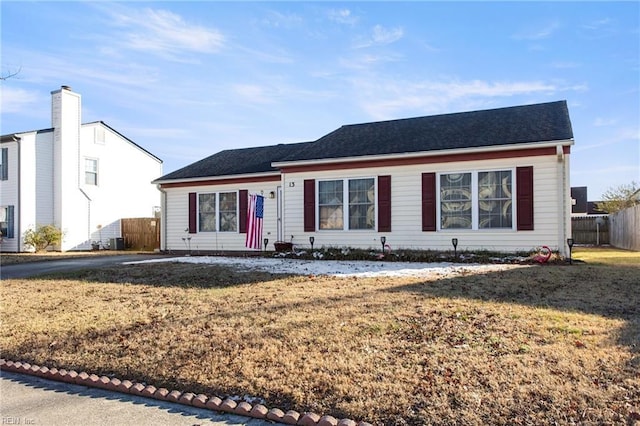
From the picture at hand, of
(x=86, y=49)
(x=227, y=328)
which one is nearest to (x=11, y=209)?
(x=86, y=49)

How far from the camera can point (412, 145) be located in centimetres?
1366

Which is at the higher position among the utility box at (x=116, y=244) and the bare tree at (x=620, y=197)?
the bare tree at (x=620, y=197)

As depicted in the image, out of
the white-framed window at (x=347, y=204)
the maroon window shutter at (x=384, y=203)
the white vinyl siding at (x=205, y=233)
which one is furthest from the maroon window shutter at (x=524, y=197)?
the white vinyl siding at (x=205, y=233)

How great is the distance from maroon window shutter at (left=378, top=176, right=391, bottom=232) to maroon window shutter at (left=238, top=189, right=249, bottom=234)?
5267 millimetres

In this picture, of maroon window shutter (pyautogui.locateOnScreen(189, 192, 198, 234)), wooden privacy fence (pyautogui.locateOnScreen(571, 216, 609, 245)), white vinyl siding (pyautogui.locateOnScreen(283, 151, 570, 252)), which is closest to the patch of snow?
white vinyl siding (pyautogui.locateOnScreen(283, 151, 570, 252))

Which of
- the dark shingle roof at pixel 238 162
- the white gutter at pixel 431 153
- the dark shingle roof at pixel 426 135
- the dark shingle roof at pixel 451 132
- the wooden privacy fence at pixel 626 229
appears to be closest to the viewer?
the white gutter at pixel 431 153

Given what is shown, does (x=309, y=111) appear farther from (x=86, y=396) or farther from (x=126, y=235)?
(x=86, y=396)

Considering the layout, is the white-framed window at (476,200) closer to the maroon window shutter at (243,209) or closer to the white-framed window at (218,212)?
the maroon window shutter at (243,209)

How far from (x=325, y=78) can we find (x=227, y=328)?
11.3 m

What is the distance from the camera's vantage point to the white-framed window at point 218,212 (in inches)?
669

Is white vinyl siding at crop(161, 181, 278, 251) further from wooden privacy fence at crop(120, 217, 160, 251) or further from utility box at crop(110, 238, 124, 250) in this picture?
utility box at crop(110, 238, 124, 250)

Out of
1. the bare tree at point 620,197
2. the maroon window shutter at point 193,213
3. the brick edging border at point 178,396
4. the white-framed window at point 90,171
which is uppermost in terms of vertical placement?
the white-framed window at point 90,171

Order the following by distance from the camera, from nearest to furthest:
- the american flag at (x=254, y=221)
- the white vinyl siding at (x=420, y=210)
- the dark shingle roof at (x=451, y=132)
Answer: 1. the white vinyl siding at (x=420, y=210)
2. the dark shingle roof at (x=451, y=132)
3. the american flag at (x=254, y=221)

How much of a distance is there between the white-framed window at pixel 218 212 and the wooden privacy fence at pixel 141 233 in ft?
17.5
